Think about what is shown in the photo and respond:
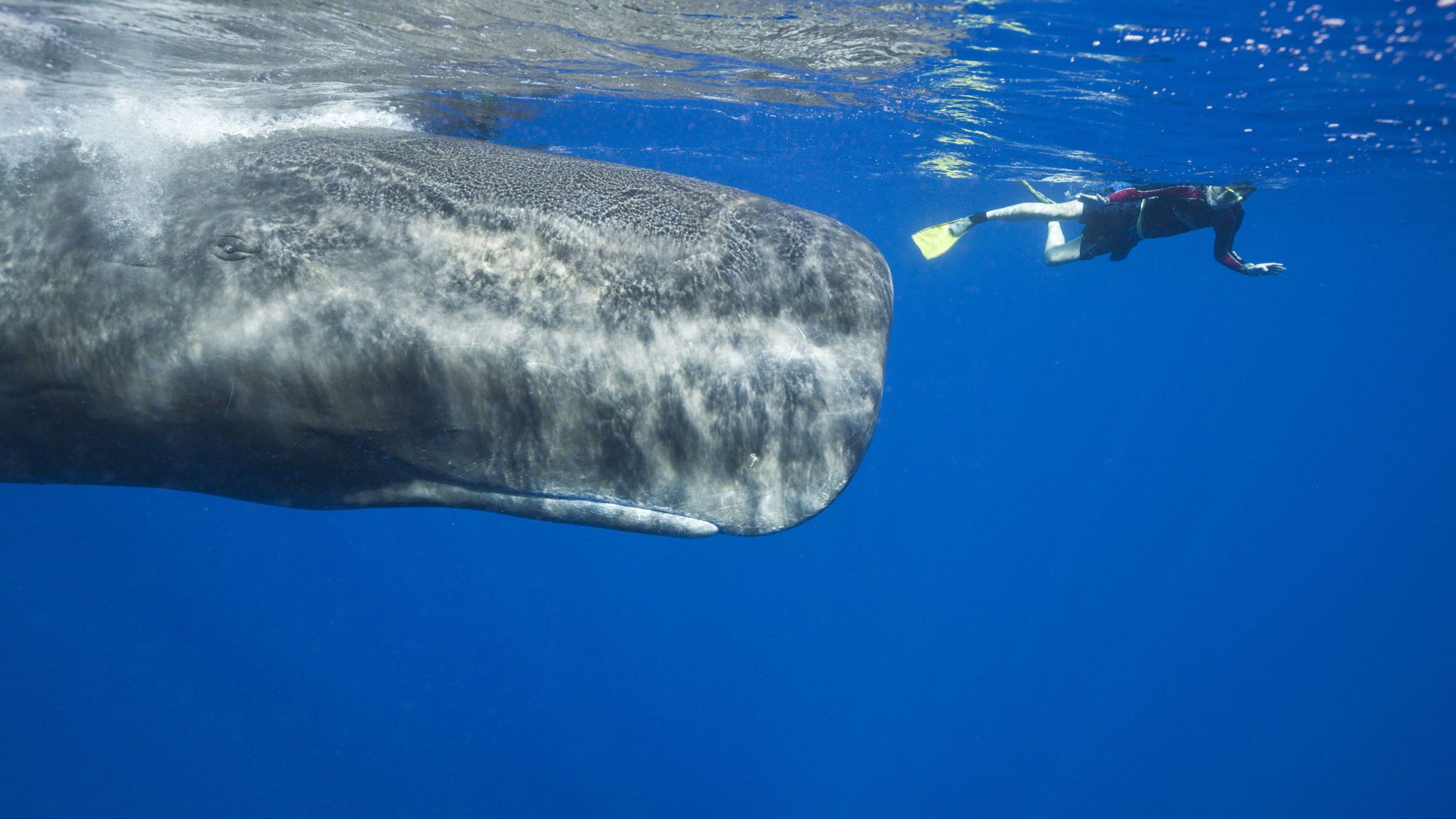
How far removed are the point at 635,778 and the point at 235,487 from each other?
1825 inches

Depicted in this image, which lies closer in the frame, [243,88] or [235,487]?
[235,487]

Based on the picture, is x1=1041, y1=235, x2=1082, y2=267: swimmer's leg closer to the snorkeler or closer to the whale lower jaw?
the snorkeler

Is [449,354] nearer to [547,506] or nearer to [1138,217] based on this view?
[547,506]

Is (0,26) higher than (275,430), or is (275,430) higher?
(0,26)

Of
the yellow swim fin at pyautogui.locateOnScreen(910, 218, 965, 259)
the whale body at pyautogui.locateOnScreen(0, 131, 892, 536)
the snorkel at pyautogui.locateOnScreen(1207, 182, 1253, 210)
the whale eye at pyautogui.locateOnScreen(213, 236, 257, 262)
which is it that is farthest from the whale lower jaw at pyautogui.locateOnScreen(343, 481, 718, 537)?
the snorkel at pyautogui.locateOnScreen(1207, 182, 1253, 210)

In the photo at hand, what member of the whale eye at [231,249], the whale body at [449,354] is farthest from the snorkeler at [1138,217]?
the whale eye at [231,249]

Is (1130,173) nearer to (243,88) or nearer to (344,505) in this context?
(243,88)

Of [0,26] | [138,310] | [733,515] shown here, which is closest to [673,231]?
[733,515]

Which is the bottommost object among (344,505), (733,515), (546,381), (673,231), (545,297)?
(344,505)

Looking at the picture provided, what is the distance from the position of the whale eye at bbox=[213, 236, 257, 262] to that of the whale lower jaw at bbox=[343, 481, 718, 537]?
3.04 feet

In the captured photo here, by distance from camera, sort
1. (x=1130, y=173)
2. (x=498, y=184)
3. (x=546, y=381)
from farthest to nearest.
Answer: (x=1130, y=173), (x=498, y=184), (x=546, y=381)

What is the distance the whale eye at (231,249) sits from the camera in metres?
2.58

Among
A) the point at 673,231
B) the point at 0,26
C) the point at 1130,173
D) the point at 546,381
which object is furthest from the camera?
the point at 1130,173

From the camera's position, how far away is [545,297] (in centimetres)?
255
